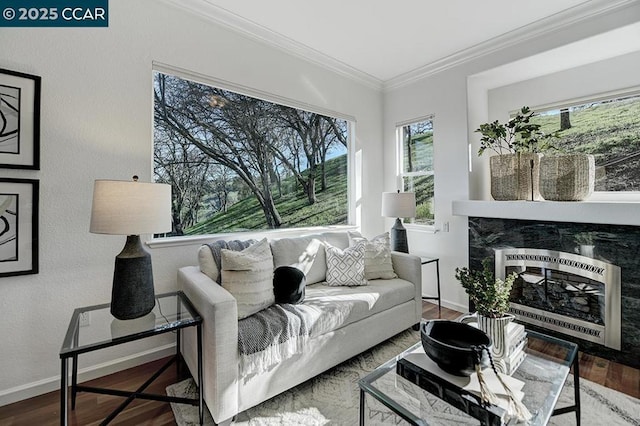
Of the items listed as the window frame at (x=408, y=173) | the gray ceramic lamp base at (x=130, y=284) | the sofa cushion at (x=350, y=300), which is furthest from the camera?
the window frame at (x=408, y=173)

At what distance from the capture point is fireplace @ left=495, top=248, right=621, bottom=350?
2348 mm

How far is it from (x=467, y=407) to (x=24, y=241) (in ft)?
8.34

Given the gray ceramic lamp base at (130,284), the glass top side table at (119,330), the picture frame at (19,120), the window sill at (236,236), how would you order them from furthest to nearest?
the window sill at (236,236) → the picture frame at (19,120) → the gray ceramic lamp base at (130,284) → the glass top side table at (119,330)

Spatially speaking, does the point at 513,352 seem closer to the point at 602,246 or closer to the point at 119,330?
the point at 602,246

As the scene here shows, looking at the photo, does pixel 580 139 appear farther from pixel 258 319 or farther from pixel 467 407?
pixel 258 319

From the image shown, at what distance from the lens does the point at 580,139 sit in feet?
9.27

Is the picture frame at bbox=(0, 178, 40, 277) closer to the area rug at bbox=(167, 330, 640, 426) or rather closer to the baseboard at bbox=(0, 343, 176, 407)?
the baseboard at bbox=(0, 343, 176, 407)

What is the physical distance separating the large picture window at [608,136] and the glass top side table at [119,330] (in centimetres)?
356

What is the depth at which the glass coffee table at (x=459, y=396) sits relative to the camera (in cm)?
119

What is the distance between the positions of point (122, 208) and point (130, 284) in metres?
0.43

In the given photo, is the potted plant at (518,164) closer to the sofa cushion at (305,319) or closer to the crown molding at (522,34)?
the crown molding at (522,34)

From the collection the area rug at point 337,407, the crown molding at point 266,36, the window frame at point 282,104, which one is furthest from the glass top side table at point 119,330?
the crown molding at point 266,36

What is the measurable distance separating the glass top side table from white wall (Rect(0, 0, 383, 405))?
0.38 meters

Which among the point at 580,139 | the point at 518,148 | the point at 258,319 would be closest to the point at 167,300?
the point at 258,319
